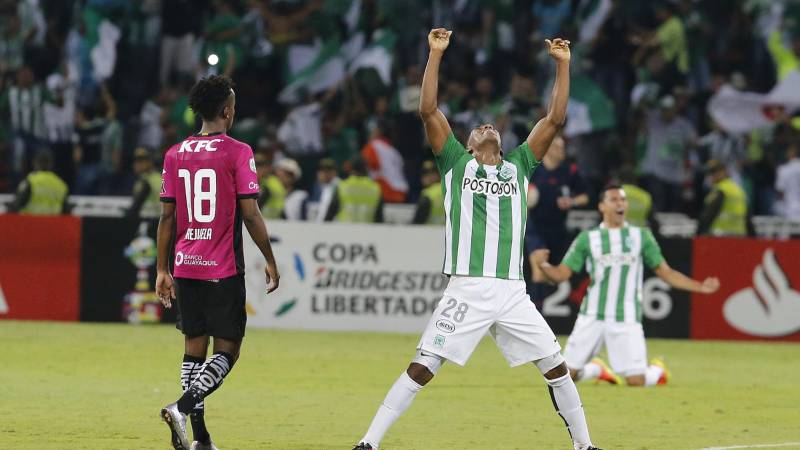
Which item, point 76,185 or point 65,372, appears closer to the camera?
point 65,372

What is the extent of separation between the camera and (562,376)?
31.6ft

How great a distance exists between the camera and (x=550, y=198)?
18.6 meters

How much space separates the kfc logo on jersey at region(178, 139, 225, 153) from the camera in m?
9.53

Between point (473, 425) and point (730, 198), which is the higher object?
point (730, 198)

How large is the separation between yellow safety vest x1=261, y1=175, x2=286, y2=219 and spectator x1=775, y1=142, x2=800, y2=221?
6.84 meters

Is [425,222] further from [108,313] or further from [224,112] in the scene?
[224,112]

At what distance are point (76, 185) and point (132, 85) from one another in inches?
79.8

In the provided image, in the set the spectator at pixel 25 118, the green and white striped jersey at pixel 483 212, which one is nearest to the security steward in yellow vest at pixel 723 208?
the spectator at pixel 25 118

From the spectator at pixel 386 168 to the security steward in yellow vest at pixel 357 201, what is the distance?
1.28 metres

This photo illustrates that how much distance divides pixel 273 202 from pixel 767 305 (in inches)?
254

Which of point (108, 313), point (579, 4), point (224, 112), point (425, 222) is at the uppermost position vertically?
point (579, 4)

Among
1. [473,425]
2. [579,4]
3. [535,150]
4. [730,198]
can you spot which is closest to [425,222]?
[730,198]

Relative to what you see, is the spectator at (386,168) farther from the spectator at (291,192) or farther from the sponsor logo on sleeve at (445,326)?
the sponsor logo on sleeve at (445,326)

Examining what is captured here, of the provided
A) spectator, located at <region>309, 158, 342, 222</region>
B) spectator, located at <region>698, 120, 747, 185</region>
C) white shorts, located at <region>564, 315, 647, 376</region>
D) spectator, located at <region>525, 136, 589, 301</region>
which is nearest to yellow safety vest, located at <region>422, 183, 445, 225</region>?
spectator, located at <region>309, 158, 342, 222</region>
